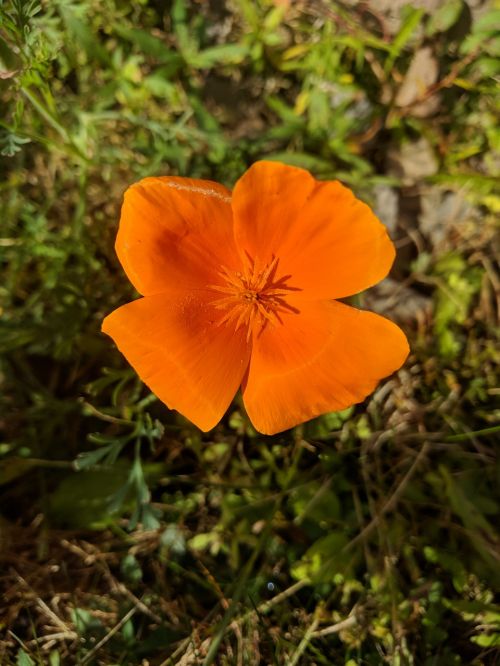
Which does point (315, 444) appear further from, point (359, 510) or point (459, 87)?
point (459, 87)

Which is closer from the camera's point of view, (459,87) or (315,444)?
(315,444)

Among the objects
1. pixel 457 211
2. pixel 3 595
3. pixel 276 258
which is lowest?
pixel 3 595

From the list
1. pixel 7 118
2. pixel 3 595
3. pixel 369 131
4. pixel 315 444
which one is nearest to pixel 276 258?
pixel 315 444

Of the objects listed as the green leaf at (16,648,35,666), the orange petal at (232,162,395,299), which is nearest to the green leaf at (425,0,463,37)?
the orange petal at (232,162,395,299)

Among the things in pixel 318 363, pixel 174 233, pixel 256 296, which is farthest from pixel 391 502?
pixel 174 233

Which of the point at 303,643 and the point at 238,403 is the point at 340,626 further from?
the point at 238,403

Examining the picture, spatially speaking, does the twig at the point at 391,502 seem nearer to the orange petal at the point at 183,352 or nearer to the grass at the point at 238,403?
the grass at the point at 238,403
